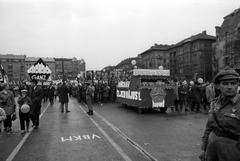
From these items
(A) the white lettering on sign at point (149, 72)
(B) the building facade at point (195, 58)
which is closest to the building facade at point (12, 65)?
(B) the building facade at point (195, 58)

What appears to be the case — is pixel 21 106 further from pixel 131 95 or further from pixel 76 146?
pixel 131 95

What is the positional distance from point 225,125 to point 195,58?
6467 cm

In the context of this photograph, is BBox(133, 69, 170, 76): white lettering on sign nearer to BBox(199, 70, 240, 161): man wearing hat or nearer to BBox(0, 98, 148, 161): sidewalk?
BBox(0, 98, 148, 161): sidewalk

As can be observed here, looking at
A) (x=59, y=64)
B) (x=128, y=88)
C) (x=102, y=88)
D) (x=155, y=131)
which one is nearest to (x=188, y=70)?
(x=102, y=88)

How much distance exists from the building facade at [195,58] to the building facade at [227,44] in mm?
5469

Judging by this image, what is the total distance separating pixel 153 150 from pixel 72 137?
2.90 metres

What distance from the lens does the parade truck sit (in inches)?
492

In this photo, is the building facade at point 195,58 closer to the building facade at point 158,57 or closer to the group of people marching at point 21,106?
the building facade at point 158,57

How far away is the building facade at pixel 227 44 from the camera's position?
45500 millimetres

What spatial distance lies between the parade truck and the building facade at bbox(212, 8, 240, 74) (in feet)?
116

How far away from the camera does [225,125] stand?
252 cm

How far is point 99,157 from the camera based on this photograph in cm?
521

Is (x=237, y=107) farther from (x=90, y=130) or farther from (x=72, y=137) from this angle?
(x=90, y=130)

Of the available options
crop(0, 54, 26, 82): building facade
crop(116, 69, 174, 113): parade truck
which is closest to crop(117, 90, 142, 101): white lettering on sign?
crop(116, 69, 174, 113): parade truck
